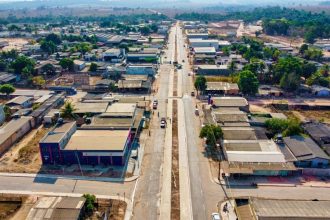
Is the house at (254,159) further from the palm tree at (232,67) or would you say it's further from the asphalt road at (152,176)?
the palm tree at (232,67)

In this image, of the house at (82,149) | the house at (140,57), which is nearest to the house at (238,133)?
the house at (82,149)

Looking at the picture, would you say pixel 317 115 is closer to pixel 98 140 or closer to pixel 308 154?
pixel 308 154

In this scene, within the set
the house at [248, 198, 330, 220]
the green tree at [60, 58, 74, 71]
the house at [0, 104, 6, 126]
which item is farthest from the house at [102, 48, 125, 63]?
the house at [248, 198, 330, 220]

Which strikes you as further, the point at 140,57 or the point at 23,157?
the point at 140,57

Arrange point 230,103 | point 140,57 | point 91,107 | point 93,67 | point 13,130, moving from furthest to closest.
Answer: point 140,57 → point 93,67 → point 230,103 → point 91,107 → point 13,130

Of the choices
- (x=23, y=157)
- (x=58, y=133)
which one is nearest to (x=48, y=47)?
(x=23, y=157)

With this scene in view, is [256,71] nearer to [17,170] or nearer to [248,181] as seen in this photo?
[248,181]

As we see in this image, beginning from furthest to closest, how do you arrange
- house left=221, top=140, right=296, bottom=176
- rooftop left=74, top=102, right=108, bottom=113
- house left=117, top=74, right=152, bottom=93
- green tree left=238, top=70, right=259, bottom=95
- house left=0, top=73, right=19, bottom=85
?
1. house left=0, top=73, right=19, bottom=85
2. house left=117, top=74, right=152, bottom=93
3. green tree left=238, top=70, right=259, bottom=95
4. rooftop left=74, top=102, right=108, bottom=113
5. house left=221, top=140, right=296, bottom=176

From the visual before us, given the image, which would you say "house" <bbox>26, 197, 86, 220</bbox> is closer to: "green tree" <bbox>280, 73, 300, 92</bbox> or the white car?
the white car
